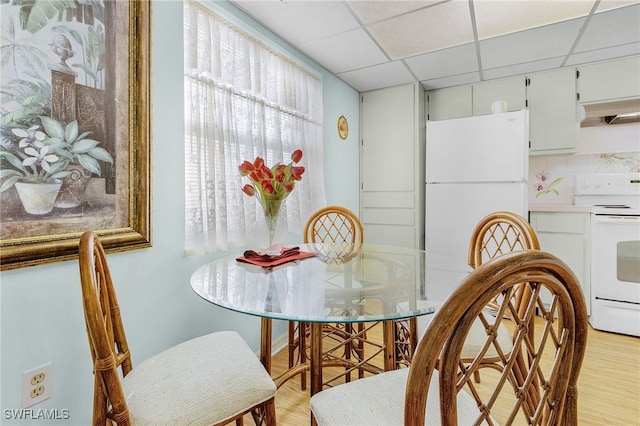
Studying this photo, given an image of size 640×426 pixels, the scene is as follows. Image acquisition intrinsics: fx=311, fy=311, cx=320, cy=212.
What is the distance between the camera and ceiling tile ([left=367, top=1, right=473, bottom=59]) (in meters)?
2.01

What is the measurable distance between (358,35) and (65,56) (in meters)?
1.81

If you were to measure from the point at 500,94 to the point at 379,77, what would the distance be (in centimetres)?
121

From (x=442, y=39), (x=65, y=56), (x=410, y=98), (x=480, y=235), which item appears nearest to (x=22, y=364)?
(x=65, y=56)

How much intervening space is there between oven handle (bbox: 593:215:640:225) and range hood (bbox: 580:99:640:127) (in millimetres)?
1016

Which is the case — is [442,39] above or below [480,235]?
above

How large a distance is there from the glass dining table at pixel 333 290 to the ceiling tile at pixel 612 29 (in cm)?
205

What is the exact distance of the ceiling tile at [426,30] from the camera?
2012 mm

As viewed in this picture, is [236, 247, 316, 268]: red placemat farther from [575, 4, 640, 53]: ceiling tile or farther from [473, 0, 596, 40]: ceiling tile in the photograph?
[575, 4, 640, 53]: ceiling tile

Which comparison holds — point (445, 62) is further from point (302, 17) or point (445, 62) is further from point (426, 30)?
point (302, 17)

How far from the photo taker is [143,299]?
1396 mm

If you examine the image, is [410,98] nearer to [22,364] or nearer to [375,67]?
[375,67]

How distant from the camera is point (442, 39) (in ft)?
7.73

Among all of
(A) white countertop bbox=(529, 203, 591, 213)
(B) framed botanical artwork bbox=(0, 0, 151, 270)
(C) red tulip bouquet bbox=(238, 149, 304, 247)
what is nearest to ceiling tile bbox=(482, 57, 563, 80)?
(A) white countertop bbox=(529, 203, 591, 213)

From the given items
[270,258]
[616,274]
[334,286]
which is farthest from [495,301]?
[616,274]
